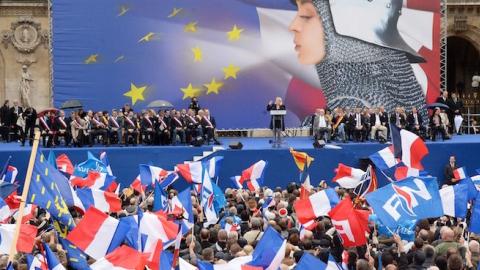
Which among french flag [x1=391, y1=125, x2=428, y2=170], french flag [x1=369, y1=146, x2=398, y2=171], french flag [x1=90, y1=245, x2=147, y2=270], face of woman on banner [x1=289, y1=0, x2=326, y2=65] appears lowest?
french flag [x1=90, y1=245, x2=147, y2=270]

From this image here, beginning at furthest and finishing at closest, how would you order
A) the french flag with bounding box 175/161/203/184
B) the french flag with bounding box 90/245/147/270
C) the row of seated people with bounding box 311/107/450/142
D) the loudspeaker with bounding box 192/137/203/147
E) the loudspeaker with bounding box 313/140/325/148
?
the row of seated people with bounding box 311/107/450/142 → the loudspeaker with bounding box 192/137/203/147 → the loudspeaker with bounding box 313/140/325/148 → the french flag with bounding box 175/161/203/184 → the french flag with bounding box 90/245/147/270

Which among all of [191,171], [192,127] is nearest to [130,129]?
[192,127]

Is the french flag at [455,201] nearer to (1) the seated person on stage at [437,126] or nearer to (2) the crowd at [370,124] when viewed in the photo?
(2) the crowd at [370,124]

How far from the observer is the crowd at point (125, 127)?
23.6m

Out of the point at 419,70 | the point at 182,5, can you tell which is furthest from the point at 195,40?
the point at 419,70

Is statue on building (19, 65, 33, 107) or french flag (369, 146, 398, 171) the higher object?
statue on building (19, 65, 33, 107)

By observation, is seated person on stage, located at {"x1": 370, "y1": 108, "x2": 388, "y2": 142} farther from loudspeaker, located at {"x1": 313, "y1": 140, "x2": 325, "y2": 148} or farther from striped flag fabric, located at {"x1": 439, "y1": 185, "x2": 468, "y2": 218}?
striped flag fabric, located at {"x1": 439, "y1": 185, "x2": 468, "y2": 218}

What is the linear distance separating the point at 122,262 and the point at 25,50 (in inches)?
885

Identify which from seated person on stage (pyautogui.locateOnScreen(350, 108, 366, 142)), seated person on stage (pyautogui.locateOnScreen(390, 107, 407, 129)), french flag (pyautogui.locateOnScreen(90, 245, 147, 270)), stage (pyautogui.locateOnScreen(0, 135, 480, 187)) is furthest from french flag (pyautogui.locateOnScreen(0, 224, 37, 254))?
seated person on stage (pyautogui.locateOnScreen(390, 107, 407, 129))

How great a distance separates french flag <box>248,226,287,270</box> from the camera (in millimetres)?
8227

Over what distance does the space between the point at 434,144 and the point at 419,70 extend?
513 centimetres

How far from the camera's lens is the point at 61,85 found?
2625 cm

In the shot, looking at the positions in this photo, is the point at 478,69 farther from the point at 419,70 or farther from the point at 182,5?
the point at 182,5

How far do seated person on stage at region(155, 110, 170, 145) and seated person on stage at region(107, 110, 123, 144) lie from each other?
1.02 meters
